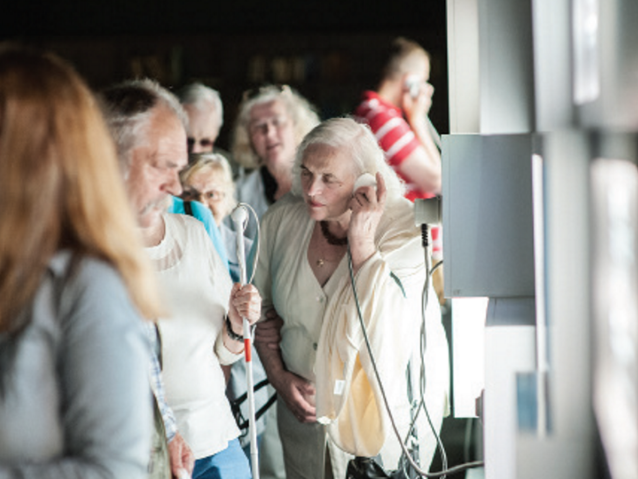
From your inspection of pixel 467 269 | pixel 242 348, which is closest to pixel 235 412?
pixel 242 348

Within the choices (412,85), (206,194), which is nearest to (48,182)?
(206,194)

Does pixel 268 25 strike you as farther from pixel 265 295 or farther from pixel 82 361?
pixel 82 361

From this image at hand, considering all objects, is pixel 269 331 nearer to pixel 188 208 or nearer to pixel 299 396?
pixel 299 396

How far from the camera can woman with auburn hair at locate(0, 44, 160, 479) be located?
3.77 ft

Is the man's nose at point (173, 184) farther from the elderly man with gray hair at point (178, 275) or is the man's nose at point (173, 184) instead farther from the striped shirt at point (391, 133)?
the striped shirt at point (391, 133)

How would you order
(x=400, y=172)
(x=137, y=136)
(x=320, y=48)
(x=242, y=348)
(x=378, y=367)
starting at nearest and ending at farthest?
1. (x=137, y=136)
2. (x=242, y=348)
3. (x=378, y=367)
4. (x=400, y=172)
5. (x=320, y=48)

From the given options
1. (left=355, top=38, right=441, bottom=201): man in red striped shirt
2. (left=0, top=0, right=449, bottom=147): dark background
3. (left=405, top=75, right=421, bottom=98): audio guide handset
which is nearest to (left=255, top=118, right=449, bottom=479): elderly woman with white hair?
(left=355, top=38, right=441, bottom=201): man in red striped shirt

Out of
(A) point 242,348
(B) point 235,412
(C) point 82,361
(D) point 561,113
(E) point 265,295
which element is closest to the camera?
(C) point 82,361

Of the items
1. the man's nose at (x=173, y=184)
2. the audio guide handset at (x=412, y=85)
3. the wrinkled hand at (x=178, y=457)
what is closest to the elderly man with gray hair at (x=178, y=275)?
the man's nose at (x=173, y=184)

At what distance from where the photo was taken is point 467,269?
6.91 ft

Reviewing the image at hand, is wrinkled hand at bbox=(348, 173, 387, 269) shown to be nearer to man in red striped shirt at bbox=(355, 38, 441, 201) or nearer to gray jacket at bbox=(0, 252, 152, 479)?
man in red striped shirt at bbox=(355, 38, 441, 201)

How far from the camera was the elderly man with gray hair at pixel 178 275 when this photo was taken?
2.11 metres

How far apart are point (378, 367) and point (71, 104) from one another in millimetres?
1596

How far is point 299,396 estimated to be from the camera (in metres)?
2.81
